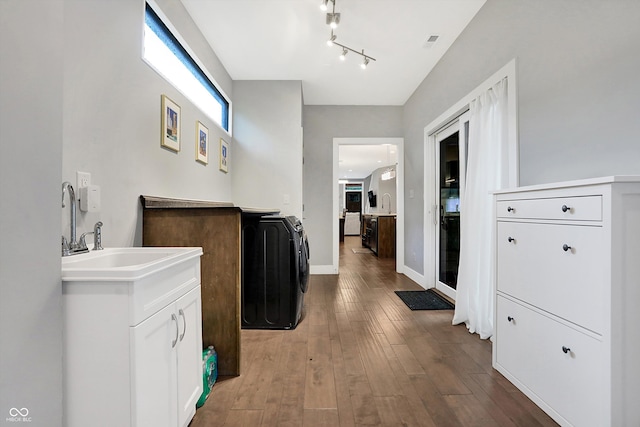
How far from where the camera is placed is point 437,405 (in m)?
1.42

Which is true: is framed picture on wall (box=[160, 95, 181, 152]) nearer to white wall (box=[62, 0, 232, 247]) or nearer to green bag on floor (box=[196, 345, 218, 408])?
white wall (box=[62, 0, 232, 247])

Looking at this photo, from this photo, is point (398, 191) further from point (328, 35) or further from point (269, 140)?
point (328, 35)

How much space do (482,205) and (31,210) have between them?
103 inches

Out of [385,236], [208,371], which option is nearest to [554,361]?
[208,371]

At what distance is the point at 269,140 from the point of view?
3701 mm

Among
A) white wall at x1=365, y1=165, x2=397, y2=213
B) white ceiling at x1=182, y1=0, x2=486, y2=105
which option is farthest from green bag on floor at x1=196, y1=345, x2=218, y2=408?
white wall at x1=365, y1=165, x2=397, y2=213

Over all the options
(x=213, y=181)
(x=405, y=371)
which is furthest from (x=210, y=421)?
(x=213, y=181)

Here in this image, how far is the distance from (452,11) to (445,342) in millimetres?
2804

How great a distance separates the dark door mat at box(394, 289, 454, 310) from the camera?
9.44ft

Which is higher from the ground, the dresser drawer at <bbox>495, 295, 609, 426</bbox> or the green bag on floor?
the dresser drawer at <bbox>495, 295, 609, 426</bbox>

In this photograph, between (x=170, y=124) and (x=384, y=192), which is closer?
(x=170, y=124)

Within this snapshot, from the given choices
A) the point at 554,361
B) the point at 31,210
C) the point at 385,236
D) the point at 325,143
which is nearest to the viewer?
the point at 31,210

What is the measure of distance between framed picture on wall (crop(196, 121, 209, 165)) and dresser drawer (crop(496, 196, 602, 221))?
Result: 2.49m

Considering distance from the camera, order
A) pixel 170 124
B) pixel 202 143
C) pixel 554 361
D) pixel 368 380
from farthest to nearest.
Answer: pixel 202 143 < pixel 170 124 < pixel 368 380 < pixel 554 361
